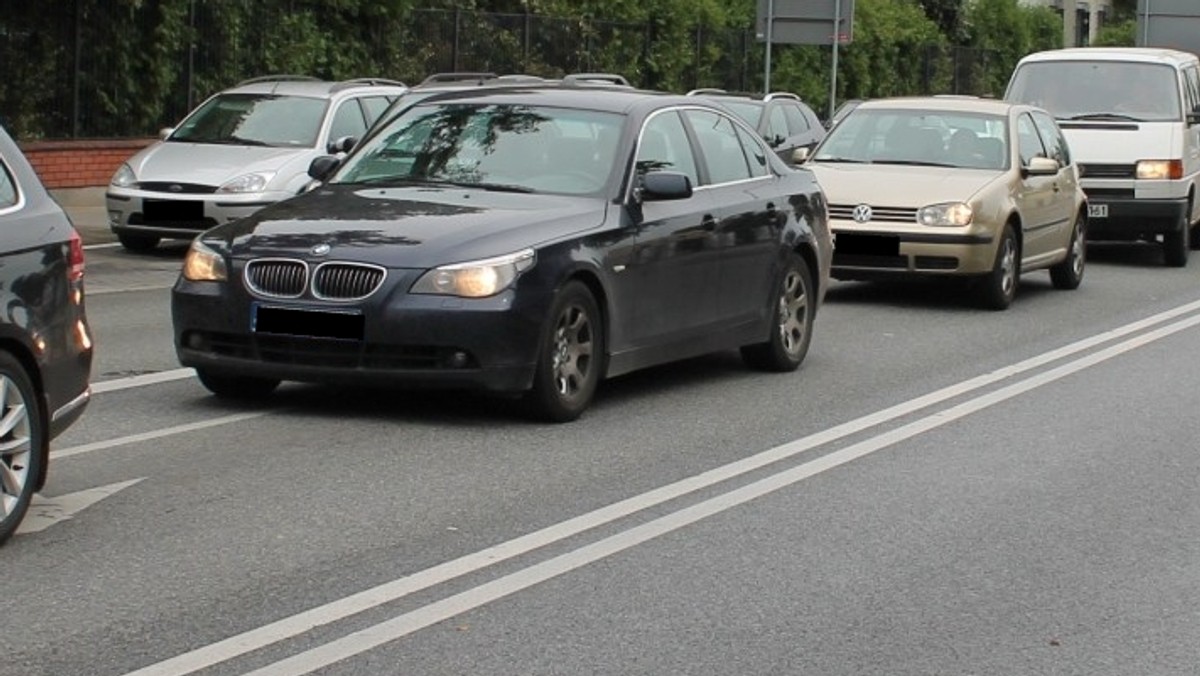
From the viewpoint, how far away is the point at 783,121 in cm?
2608

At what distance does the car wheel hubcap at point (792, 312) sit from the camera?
13320 mm

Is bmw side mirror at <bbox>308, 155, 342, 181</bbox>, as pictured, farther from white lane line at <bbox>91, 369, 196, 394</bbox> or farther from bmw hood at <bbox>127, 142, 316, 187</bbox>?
bmw hood at <bbox>127, 142, 316, 187</bbox>

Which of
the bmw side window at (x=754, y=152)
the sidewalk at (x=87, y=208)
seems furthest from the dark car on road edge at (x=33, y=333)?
the sidewalk at (x=87, y=208)

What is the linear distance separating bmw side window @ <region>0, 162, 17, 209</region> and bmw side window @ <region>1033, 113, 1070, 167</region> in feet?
41.8

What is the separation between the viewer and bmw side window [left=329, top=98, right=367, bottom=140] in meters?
22.2

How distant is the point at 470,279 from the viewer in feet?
34.3

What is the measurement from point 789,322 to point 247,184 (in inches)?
336

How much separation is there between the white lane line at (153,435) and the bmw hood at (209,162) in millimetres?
10201

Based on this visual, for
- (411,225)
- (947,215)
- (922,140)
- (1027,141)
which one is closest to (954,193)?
(947,215)

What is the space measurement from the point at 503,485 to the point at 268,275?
1.90 meters

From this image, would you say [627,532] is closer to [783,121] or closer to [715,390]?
[715,390]

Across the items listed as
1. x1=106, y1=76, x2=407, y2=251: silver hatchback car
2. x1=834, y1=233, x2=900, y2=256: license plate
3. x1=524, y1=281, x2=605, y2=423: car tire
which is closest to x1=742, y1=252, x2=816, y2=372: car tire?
x1=524, y1=281, x2=605, y2=423: car tire

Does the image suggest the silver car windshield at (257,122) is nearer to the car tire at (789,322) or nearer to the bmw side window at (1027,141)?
the bmw side window at (1027,141)

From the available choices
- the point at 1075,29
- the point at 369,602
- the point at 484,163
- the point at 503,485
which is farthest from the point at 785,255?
the point at 1075,29
